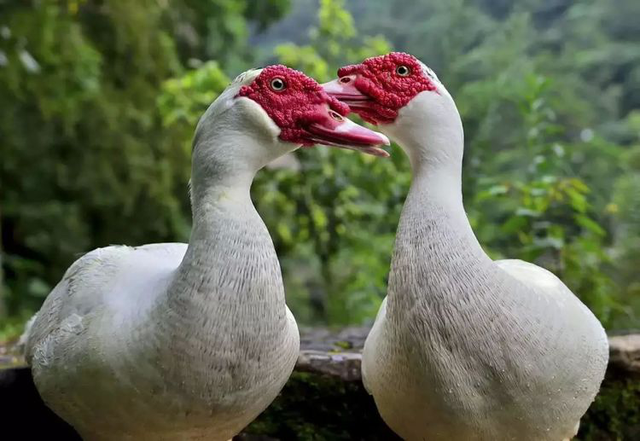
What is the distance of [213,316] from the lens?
0.94 m

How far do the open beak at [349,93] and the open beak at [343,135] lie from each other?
59mm

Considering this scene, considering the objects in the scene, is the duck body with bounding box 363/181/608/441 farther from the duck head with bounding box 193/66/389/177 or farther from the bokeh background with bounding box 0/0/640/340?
the bokeh background with bounding box 0/0/640/340

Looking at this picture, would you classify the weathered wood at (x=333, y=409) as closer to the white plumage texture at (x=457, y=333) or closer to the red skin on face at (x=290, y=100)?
the white plumage texture at (x=457, y=333)

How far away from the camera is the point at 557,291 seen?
108 cm

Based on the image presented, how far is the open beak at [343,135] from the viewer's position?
3.26 feet

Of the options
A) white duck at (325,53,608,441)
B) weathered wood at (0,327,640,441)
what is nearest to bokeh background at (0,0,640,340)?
weathered wood at (0,327,640,441)

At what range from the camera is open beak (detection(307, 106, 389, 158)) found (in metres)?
1.00

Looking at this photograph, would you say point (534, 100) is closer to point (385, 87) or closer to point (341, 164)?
point (341, 164)

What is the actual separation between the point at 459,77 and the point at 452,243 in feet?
7.66

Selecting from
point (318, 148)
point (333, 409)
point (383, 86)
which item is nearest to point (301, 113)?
point (383, 86)

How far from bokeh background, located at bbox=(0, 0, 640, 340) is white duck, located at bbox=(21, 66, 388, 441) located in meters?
1.84

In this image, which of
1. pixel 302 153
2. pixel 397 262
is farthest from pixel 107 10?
pixel 397 262

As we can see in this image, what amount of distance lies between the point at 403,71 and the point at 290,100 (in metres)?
0.17

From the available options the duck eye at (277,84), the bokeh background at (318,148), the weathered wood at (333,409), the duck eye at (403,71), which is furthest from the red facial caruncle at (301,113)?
the bokeh background at (318,148)
